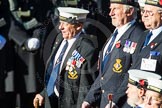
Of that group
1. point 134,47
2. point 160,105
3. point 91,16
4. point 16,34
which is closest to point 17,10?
point 16,34

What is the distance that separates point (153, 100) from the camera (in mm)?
6410

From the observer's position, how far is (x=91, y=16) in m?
11.1

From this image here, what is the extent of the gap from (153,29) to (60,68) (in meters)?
1.35

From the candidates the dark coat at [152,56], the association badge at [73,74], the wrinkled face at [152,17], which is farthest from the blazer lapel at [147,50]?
the association badge at [73,74]

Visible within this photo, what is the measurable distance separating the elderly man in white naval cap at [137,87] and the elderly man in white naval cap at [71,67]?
4.26ft

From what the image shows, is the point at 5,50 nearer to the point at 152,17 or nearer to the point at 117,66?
the point at 117,66

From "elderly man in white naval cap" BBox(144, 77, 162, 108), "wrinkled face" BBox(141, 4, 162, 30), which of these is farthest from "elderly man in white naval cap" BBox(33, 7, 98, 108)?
"elderly man in white naval cap" BBox(144, 77, 162, 108)

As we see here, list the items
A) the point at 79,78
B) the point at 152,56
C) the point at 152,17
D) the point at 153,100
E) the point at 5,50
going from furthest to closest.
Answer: the point at 5,50, the point at 79,78, the point at 152,17, the point at 152,56, the point at 153,100

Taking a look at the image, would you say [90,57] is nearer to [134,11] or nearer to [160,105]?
[134,11]

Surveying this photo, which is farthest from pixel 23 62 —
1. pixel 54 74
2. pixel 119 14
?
pixel 119 14

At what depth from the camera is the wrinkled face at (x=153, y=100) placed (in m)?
6.38

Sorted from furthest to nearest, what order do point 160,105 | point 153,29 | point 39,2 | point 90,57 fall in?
point 39,2
point 90,57
point 153,29
point 160,105

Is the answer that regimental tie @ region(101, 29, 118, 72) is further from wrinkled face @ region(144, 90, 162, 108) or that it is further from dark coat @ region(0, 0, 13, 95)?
dark coat @ region(0, 0, 13, 95)

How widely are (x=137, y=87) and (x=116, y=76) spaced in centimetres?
114
